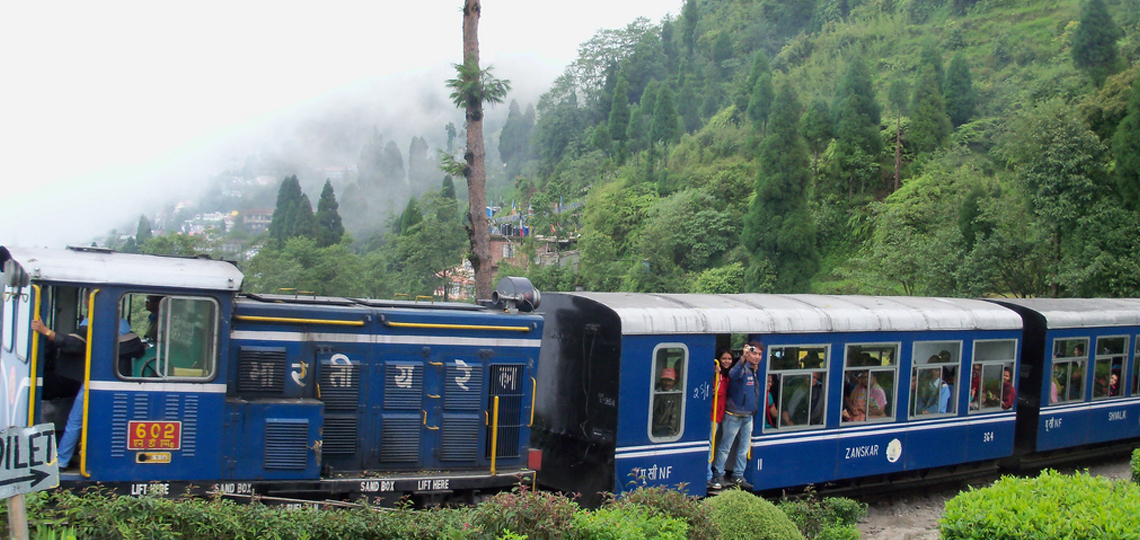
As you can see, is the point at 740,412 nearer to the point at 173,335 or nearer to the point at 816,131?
the point at 173,335

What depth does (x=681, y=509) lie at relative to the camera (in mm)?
6793

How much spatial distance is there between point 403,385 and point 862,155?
43120 mm

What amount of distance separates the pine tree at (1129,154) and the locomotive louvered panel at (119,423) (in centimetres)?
2466

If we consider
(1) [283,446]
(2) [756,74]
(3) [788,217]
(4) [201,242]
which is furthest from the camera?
(2) [756,74]

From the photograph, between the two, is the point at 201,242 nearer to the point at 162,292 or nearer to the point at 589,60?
the point at 162,292

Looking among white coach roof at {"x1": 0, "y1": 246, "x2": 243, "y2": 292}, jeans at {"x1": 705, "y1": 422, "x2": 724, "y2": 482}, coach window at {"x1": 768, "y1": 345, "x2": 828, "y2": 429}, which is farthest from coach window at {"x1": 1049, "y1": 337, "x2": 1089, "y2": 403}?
white coach roof at {"x1": 0, "y1": 246, "x2": 243, "y2": 292}

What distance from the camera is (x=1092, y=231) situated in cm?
2191

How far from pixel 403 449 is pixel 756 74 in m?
68.8

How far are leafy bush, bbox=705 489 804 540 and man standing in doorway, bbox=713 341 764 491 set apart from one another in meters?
3.04

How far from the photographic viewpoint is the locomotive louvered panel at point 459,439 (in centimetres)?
895

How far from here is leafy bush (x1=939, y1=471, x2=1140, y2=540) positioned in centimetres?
630

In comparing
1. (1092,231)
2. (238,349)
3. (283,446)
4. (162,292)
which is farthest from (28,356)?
(1092,231)

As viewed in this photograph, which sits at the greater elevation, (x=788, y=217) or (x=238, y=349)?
(x=788, y=217)

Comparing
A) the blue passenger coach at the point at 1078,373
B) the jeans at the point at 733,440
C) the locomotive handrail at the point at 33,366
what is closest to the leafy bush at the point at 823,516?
the jeans at the point at 733,440
